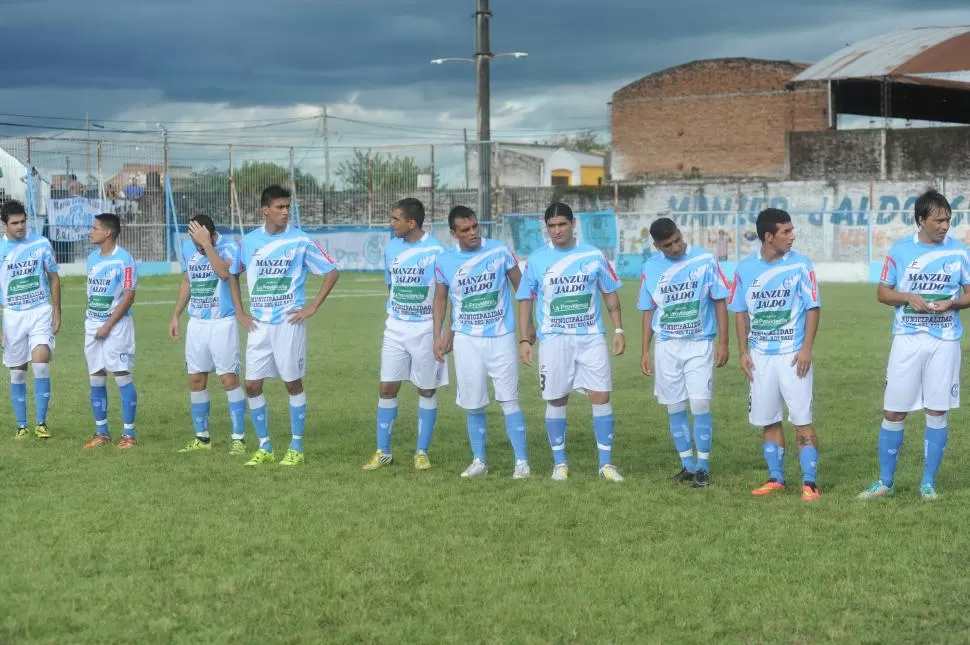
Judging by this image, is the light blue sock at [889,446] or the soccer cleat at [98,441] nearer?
the light blue sock at [889,446]

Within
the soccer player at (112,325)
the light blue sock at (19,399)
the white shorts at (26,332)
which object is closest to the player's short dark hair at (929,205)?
the soccer player at (112,325)

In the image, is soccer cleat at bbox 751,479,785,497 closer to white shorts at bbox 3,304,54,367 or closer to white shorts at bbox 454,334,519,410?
white shorts at bbox 454,334,519,410

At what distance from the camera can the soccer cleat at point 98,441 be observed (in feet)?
33.7

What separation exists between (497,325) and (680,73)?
154 ft

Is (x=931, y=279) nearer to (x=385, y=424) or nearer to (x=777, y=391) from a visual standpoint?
(x=777, y=391)

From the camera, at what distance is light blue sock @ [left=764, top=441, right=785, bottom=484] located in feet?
26.7

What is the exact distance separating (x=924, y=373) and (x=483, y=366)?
118 inches

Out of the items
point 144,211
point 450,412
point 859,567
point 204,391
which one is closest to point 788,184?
point 144,211

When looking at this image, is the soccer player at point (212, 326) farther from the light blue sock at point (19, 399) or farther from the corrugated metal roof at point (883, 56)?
the corrugated metal roof at point (883, 56)

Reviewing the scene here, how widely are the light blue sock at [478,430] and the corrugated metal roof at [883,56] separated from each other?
35.4 meters

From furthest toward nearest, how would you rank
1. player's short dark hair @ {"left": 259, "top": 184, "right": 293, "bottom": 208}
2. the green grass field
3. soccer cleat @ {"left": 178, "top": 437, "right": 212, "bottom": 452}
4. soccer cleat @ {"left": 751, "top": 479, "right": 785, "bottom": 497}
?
soccer cleat @ {"left": 178, "top": 437, "right": 212, "bottom": 452}, player's short dark hair @ {"left": 259, "top": 184, "right": 293, "bottom": 208}, soccer cleat @ {"left": 751, "top": 479, "right": 785, "bottom": 497}, the green grass field

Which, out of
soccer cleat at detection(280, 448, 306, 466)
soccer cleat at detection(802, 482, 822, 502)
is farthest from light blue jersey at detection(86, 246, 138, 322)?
soccer cleat at detection(802, 482, 822, 502)

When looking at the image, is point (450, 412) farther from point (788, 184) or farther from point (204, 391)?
point (788, 184)

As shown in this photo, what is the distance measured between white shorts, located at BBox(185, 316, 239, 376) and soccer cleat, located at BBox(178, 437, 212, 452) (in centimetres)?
60
